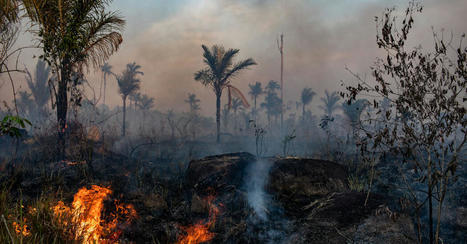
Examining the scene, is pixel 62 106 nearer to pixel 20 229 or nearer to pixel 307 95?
pixel 20 229

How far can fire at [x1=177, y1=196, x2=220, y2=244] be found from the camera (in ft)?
18.3

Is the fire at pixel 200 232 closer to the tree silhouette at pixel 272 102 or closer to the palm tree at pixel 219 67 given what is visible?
the palm tree at pixel 219 67

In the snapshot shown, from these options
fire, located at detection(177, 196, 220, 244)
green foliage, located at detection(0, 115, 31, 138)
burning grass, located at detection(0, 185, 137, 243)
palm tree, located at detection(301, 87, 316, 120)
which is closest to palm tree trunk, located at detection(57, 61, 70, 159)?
burning grass, located at detection(0, 185, 137, 243)

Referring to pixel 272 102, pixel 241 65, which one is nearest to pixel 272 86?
pixel 272 102

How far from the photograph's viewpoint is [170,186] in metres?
8.74

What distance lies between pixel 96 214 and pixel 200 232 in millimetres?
2368

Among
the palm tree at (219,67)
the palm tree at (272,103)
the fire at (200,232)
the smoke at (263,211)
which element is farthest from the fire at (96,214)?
the palm tree at (272,103)

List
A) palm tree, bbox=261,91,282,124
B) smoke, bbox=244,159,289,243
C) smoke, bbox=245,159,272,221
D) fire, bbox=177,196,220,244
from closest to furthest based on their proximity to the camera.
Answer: fire, bbox=177,196,220,244
smoke, bbox=244,159,289,243
smoke, bbox=245,159,272,221
palm tree, bbox=261,91,282,124

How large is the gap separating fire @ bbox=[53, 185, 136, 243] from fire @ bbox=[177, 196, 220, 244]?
145 centimetres

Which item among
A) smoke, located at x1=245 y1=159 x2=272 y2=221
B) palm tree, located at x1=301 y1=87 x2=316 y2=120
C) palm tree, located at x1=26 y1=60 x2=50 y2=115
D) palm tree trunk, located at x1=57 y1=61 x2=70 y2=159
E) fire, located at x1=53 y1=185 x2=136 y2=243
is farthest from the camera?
palm tree, located at x1=301 y1=87 x2=316 y2=120

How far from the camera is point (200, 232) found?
5.84 metres

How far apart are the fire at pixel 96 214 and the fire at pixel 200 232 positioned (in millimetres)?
1453

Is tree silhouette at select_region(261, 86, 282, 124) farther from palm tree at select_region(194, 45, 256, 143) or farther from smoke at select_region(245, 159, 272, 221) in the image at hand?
smoke at select_region(245, 159, 272, 221)

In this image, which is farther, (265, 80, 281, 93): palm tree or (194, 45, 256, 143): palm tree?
(265, 80, 281, 93): palm tree
